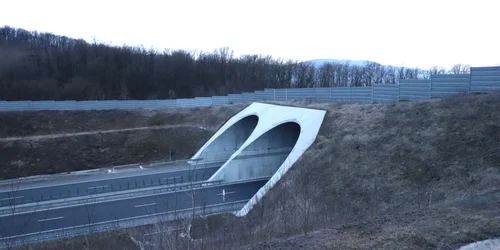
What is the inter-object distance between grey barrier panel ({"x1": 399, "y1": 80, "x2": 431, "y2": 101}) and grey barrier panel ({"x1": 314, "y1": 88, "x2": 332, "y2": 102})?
750cm

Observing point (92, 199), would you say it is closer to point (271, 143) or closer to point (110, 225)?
point (110, 225)

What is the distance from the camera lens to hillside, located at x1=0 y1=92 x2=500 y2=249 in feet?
21.0

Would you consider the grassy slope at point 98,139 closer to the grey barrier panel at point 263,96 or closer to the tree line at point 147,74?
the grey barrier panel at point 263,96

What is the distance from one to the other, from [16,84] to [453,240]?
214 ft

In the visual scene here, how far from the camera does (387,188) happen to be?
42.2ft

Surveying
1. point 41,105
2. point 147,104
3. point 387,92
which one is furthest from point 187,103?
point 387,92

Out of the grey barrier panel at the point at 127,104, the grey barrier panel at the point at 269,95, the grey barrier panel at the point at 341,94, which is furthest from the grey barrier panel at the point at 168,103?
the grey barrier panel at the point at 341,94

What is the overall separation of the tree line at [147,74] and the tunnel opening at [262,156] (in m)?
37.5

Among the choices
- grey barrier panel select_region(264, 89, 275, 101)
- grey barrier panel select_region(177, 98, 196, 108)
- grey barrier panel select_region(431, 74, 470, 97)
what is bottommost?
grey barrier panel select_region(177, 98, 196, 108)

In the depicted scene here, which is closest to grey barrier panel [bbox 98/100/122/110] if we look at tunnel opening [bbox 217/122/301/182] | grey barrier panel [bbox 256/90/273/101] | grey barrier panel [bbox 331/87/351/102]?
grey barrier panel [bbox 256/90/273/101]

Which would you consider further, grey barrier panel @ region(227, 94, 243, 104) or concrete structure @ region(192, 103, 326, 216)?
grey barrier panel @ region(227, 94, 243, 104)

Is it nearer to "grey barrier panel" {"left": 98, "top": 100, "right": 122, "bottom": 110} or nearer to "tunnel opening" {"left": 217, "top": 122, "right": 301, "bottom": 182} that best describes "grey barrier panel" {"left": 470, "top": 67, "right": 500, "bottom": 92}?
"tunnel opening" {"left": 217, "top": 122, "right": 301, "bottom": 182}

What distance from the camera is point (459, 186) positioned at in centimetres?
1090

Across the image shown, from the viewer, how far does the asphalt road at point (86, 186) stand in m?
23.1
